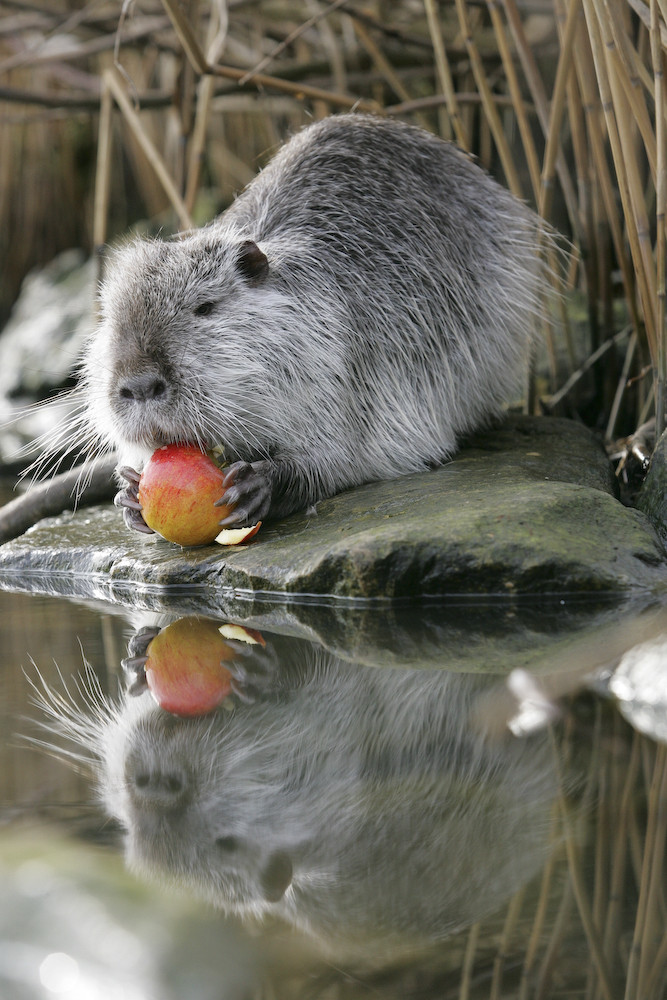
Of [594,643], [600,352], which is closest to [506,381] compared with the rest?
[600,352]

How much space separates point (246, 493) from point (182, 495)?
0.59 ft

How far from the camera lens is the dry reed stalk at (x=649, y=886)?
0.94 meters

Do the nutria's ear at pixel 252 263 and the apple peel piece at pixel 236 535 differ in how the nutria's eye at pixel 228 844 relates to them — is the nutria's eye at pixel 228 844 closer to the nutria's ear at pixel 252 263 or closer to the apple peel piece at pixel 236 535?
the apple peel piece at pixel 236 535

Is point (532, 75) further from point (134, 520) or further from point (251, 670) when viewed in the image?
point (251, 670)

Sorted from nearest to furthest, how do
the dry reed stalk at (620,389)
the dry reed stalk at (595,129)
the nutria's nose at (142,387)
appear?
the nutria's nose at (142,387) < the dry reed stalk at (595,129) < the dry reed stalk at (620,389)

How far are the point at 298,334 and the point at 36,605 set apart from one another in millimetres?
932

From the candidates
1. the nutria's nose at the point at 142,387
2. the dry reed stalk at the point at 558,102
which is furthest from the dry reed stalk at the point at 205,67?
the nutria's nose at the point at 142,387

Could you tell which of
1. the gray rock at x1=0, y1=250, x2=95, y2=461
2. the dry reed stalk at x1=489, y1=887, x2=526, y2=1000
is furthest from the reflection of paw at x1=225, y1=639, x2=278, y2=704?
the gray rock at x1=0, y1=250, x2=95, y2=461

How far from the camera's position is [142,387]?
8.33ft

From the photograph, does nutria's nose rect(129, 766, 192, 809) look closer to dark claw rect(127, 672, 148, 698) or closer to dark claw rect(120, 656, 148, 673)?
dark claw rect(127, 672, 148, 698)

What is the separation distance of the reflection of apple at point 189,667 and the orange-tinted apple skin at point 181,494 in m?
0.35

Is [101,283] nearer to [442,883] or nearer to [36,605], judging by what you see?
[36,605]

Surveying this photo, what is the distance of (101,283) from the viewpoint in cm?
295

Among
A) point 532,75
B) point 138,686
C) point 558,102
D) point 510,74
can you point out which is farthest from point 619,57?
point 138,686
